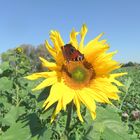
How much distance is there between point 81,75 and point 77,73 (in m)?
0.03

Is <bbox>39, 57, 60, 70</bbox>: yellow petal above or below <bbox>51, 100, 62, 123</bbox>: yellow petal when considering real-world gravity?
above

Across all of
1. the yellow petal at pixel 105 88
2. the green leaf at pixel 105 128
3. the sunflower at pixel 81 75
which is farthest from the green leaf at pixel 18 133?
the yellow petal at pixel 105 88

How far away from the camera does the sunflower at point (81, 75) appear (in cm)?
241

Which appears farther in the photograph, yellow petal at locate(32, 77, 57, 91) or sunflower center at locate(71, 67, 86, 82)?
sunflower center at locate(71, 67, 86, 82)

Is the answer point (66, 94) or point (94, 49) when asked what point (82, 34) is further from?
point (66, 94)

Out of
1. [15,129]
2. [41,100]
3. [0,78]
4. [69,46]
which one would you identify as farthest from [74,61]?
[0,78]

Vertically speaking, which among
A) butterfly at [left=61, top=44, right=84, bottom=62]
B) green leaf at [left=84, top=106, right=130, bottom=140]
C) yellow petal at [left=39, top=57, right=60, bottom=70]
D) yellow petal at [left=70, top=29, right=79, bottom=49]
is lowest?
green leaf at [left=84, top=106, right=130, bottom=140]

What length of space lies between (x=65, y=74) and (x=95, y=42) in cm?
24

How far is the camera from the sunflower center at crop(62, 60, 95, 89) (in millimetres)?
2484

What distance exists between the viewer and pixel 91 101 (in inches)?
96.0

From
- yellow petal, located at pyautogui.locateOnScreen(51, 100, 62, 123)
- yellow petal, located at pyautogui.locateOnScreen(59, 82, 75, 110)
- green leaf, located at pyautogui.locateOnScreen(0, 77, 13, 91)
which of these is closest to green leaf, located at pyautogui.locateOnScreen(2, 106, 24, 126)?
green leaf, located at pyautogui.locateOnScreen(0, 77, 13, 91)

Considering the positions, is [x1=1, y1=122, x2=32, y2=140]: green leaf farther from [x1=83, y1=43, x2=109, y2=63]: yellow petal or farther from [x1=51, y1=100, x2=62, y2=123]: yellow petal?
[x1=83, y1=43, x2=109, y2=63]: yellow petal

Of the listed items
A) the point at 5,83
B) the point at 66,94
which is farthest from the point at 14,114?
the point at 66,94

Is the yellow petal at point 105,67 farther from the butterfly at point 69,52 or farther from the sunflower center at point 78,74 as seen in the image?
the butterfly at point 69,52
